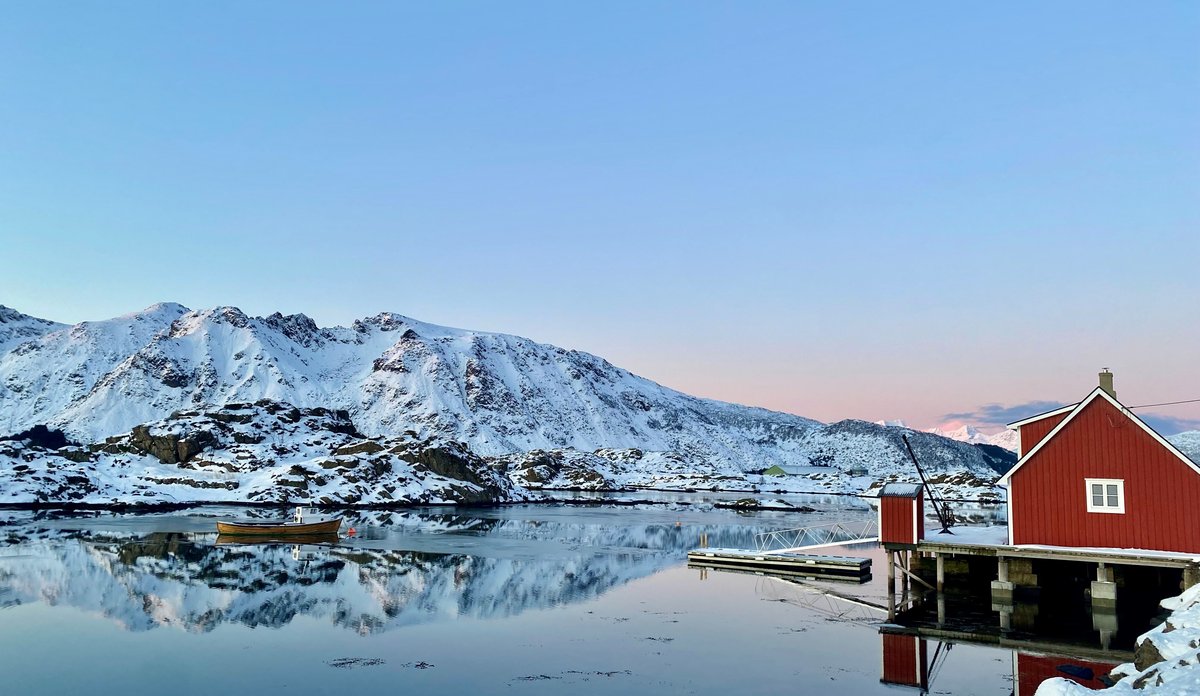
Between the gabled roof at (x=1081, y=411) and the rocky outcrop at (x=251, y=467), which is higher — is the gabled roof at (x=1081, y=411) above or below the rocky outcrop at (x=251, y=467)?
above

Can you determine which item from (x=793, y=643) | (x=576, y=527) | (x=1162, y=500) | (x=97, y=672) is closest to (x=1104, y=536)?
(x=1162, y=500)

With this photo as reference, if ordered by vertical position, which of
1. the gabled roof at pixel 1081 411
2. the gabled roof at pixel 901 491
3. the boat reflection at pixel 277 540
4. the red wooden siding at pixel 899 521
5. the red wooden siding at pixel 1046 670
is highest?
the gabled roof at pixel 1081 411

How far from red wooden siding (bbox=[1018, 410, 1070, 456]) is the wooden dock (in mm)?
11436

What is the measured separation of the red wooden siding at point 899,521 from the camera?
37281 millimetres

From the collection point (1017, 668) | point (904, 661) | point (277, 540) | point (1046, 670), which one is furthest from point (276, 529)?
point (1046, 670)

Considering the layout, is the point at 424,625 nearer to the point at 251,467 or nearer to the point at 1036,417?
the point at 1036,417

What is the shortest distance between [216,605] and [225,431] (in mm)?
100760

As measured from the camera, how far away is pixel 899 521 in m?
37.5

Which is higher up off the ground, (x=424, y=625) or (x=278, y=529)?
(x=424, y=625)

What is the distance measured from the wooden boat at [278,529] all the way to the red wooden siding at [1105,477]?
48.8 m

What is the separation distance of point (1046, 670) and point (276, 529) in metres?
54.2

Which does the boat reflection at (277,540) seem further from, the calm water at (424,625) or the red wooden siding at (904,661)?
the red wooden siding at (904,661)

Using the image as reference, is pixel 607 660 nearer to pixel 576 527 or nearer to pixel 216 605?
pixel 216 605

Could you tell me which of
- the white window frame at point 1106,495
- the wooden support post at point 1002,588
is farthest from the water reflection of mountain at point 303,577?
the white window frame at point 1106,495
